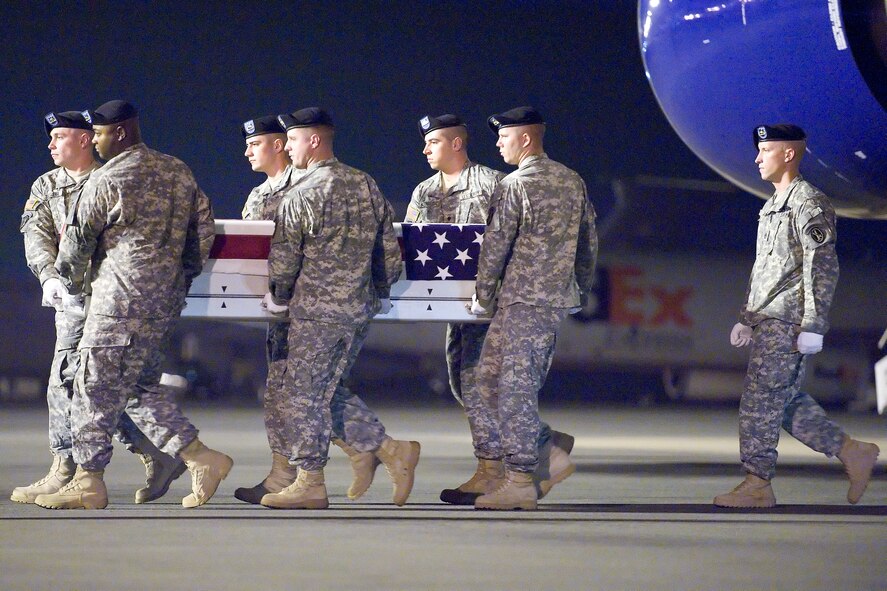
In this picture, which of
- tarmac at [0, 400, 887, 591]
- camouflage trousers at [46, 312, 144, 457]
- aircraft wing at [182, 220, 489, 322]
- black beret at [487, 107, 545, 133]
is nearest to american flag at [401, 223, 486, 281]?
aircraft wing at [182, 220, 489, 322]

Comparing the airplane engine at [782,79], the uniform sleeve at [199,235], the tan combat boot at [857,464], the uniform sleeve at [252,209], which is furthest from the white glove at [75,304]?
the tan combat boot at [857,464]

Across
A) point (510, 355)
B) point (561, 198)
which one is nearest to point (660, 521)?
point (510, 355)

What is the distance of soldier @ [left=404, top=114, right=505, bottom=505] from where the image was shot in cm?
554

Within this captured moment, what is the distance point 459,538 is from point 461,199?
1978mm

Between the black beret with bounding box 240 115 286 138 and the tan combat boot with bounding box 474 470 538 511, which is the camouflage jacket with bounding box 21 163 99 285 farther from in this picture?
the tan combat boot with bounding box 474 470 538 511

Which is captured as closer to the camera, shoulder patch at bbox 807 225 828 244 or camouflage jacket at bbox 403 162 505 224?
shoulder patch at bbox 807 225 828 244

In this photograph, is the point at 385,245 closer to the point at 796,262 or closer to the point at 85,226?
the point at 85,226

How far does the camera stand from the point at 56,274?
534cm

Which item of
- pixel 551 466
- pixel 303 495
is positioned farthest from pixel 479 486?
pixel 303 495

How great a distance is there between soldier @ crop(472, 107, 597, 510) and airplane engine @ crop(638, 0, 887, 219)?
866 mm

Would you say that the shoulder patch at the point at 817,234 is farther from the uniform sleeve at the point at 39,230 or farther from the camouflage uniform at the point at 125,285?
the uniform sleeve at the point at 39,230

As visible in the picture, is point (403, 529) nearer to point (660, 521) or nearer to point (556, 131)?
point (660, 521)

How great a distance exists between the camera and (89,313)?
5.02 metres

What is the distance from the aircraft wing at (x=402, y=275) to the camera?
5.40m
